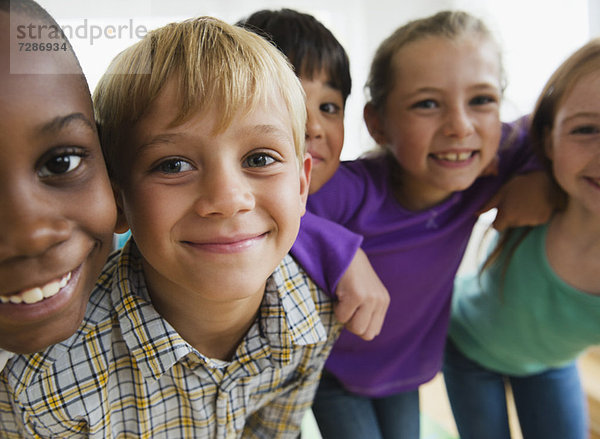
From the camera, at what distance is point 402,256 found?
104 centimetres

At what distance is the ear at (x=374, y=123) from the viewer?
1104 millimetres

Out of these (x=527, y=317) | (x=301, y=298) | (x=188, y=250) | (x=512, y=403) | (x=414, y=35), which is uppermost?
(x=414, y=35)

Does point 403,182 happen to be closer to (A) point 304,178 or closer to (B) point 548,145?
(B) point 548,145

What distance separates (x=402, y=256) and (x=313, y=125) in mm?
332

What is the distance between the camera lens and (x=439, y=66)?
0.96m

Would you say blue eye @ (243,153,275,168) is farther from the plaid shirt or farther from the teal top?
the teal top

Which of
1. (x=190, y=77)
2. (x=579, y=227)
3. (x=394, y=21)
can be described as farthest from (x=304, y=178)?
(x=394, y=21)

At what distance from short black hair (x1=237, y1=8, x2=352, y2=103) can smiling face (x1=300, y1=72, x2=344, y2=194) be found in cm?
2

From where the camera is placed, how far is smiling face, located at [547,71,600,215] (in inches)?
33.6

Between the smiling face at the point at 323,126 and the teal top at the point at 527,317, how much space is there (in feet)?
1.38

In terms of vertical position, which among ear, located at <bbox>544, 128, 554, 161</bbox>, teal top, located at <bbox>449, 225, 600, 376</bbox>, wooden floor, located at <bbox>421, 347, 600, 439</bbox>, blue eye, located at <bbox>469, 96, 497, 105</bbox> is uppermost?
blue eye, located at <bbox>469, 96, 497, 105</bbox>

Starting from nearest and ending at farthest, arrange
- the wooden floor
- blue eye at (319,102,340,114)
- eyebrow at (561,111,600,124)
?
eyebrow at (561,111,600,124)
blue eye at (319,102,340,114)
the wooden floor

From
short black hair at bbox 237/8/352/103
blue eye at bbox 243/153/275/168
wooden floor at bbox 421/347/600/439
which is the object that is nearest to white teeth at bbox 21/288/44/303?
blue eye at bbox 243/153/275/168

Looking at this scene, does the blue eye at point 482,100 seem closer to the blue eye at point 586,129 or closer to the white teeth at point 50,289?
the blue eye at point 586,129
